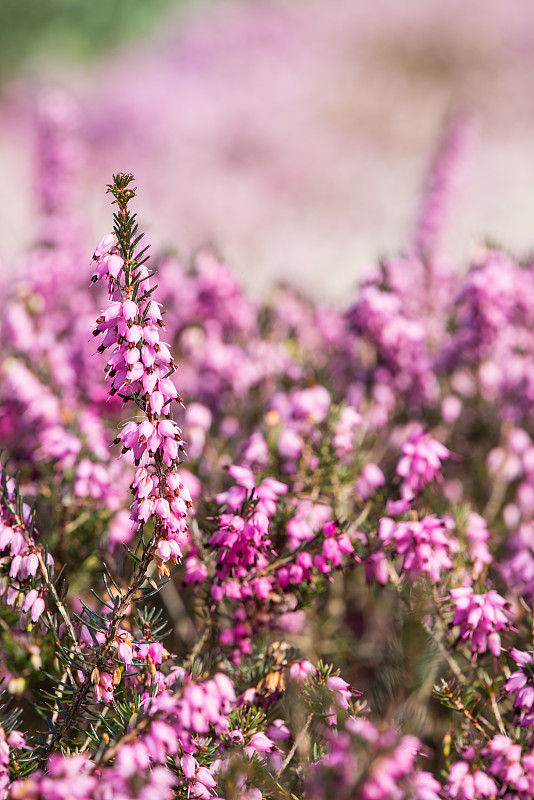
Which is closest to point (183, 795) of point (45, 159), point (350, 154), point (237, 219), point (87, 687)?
point (87, 687)

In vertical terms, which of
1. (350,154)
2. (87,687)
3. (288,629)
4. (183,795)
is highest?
(350,154)

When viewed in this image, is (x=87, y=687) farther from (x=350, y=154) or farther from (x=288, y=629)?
(x=350, y=154)

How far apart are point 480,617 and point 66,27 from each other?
4199 centimetres

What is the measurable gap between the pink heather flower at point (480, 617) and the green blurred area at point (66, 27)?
1437 inches

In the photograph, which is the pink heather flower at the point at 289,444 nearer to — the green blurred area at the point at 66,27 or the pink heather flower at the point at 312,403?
the pink heather flower at the point at 312,403

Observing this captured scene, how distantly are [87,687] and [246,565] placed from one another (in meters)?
0.69

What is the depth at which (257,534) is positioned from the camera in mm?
2412

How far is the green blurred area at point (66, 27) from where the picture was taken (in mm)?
34844

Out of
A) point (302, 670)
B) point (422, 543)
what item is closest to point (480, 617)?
point (422, 543)

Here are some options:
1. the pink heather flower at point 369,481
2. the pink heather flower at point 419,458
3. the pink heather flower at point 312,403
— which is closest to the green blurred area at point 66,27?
the pink heather flower at point 312,403

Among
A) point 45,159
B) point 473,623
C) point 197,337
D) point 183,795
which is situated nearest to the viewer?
point 183,795

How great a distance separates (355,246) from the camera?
52.2 feet

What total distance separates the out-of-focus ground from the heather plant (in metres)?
6.41

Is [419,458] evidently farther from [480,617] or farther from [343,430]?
[480,617]
